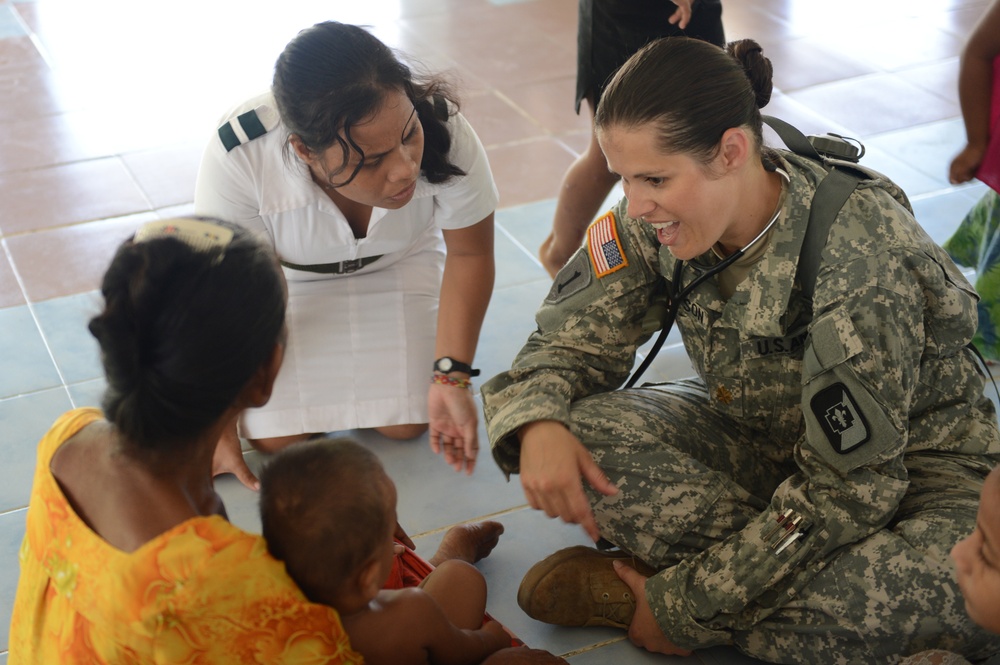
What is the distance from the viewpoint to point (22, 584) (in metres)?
1.39

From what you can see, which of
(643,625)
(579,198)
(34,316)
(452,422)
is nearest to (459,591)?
(643,625)

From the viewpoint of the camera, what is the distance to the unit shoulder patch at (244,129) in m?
2.04

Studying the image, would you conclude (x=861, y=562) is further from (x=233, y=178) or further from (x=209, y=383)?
(x=233, y=178)

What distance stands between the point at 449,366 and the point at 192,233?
96 centimetres

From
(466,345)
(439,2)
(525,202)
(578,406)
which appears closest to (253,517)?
(466,345)

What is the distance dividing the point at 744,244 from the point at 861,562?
54 cm

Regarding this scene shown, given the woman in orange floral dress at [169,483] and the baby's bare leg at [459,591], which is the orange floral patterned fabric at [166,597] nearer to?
the woman in orange floral dress at [169,483]

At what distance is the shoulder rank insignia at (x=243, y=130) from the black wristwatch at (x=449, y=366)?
1.84ft

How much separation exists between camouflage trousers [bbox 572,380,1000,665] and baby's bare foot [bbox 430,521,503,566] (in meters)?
0.25

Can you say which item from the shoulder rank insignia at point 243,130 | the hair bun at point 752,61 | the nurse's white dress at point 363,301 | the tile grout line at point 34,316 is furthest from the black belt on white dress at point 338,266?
the hair bun at point 752,61

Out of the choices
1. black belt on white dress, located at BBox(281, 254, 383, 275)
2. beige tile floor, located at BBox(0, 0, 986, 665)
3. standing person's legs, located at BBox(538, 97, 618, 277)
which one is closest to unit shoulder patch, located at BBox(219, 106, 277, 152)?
black belt on white dress, located at BBox(281, 254, 383, 275)

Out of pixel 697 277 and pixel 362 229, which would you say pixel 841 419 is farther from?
pixel 362 229

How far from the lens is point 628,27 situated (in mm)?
2510

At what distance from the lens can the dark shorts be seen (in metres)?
2.50
